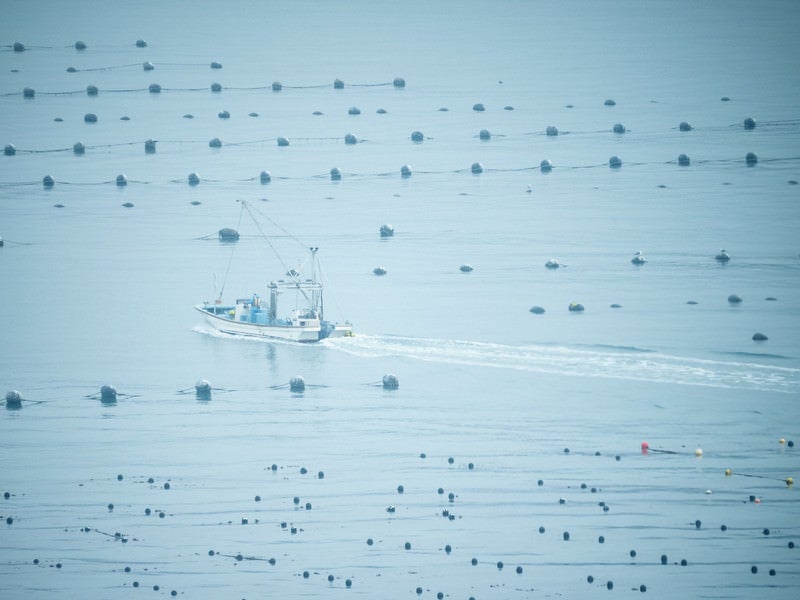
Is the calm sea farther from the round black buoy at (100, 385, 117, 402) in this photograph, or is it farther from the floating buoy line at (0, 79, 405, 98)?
the floating buoy line at (0, 79, 405, 98)

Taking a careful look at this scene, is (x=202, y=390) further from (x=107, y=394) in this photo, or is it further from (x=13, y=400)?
(x=13, y=400)

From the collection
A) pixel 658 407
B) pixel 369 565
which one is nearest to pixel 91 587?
pixel 369 565

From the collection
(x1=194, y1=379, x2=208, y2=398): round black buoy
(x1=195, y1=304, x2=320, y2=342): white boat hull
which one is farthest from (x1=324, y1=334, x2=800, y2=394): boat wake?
(x1=194, y1=379, x2=208, y2=398): round black buoy

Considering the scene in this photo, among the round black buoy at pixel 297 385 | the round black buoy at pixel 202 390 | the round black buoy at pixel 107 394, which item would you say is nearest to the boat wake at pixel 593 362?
the round black buoy at pixel 297 385

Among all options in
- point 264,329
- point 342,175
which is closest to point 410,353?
point 264,329

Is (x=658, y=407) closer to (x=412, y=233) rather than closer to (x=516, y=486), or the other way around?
(x=516, y=486)

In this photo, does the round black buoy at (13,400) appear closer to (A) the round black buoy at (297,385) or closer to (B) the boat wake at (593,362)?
(A) the round black buoy at (297,385)
